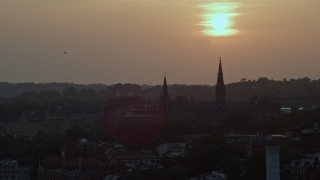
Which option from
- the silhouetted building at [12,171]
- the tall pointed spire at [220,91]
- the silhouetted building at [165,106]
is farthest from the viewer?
the tall pointed spire at [220,91]

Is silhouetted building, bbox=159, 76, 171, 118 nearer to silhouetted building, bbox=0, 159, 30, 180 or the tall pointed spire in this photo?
the tall pointed spire

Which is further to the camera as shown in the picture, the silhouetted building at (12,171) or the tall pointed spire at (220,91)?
the tall pointed spire at (220,91)

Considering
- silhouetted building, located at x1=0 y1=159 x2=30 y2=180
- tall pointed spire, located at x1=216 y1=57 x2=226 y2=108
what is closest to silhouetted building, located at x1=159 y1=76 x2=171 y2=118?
tall pointed spire, located at x1=216 y1=57 x2=226 y2=108

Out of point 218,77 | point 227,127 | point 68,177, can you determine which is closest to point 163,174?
point 68,177

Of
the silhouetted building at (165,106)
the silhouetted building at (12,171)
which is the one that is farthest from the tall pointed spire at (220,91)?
the silhouetted building at (12,171)

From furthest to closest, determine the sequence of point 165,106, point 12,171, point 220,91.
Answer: point 220,91 → point 165,106 → point 12,171

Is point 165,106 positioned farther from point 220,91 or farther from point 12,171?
point 12,171

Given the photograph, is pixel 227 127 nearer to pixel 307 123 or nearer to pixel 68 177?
pixel 307 123

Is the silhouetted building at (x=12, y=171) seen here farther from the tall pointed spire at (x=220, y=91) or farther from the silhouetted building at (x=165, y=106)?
the tall pointed spire at (x=220, y=91)

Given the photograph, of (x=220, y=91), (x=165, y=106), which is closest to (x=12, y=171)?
(x=165, y=106)

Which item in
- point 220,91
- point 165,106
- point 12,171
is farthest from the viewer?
point 220,91

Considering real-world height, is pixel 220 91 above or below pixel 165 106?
above
